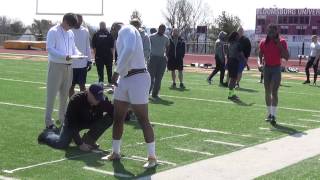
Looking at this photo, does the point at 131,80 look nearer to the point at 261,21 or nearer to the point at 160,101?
the point at 160,101

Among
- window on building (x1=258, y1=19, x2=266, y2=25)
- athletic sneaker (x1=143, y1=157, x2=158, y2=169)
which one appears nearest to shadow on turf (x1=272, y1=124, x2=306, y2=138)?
athletic sneaker (x1=143, y1=157, x2=158, y2=169)

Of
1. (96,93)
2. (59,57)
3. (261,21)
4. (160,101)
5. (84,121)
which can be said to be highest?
(261,21)

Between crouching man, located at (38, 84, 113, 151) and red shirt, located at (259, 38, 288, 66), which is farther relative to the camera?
red shirt, located at (259, 38, 288, 66)

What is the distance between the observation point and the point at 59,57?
8.75 meters

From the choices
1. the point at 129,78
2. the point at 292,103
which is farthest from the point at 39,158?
the point at 292,103

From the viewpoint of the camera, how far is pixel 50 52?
8.73m

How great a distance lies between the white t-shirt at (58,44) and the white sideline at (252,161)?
295 cm

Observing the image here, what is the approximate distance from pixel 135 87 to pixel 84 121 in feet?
4.15

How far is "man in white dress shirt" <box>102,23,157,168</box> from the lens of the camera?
6.64 m

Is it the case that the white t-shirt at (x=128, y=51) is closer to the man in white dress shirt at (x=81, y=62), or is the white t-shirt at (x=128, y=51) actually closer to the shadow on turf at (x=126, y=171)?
the shadow on turf at (x=126, y=171)

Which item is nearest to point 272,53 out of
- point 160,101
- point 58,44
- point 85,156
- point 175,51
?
point 160,101

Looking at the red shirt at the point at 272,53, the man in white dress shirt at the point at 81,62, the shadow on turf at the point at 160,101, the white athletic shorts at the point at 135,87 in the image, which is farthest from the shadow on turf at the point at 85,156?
the shadow on turf at the point at 160,101

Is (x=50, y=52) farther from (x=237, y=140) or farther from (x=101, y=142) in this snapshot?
(x=237, y=140)

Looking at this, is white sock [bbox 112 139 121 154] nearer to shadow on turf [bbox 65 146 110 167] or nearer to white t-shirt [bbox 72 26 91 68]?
shadow on turf [bbox 65 146 110 167]
